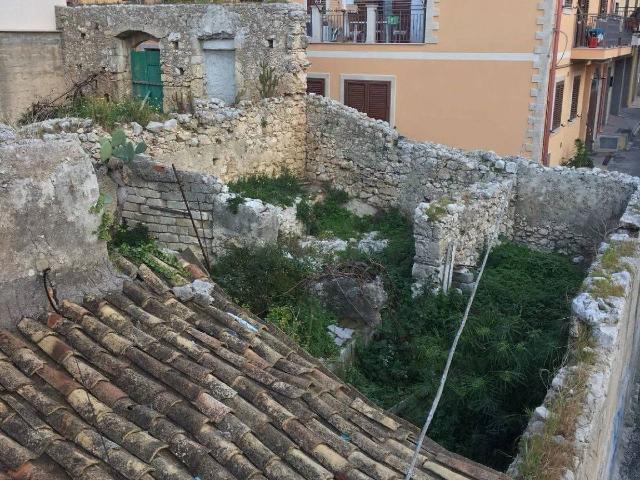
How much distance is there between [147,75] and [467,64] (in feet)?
25.8

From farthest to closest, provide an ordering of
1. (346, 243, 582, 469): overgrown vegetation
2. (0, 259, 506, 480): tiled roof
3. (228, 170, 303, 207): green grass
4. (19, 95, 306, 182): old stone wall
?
1. (228, 170, 303, 207): green grass
2. (19, 95, 306, 182): old stone wall
3. (346, 243, 582, 469): overgrown vegetation
4. (0, 259, 506, 480): tiled roof

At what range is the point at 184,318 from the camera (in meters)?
4.73

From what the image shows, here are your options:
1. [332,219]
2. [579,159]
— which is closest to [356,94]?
[332,219]

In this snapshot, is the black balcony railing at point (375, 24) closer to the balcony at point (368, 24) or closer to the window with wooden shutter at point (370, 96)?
the balcony at point (368, 24)

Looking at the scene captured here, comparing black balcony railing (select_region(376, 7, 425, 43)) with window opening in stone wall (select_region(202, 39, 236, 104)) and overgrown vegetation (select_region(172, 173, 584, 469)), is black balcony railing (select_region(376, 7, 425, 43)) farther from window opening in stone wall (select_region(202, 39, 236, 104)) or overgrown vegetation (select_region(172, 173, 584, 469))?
overgrown vegetation (select_region(172, 173, 584, 469))

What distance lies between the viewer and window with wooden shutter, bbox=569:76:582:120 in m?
18.1

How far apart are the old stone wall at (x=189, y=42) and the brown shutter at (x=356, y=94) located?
164 inches

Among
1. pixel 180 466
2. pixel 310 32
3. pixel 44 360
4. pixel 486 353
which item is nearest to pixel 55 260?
pixel 44 360

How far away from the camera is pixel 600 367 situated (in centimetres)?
508

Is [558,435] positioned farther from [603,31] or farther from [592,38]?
[603,31]

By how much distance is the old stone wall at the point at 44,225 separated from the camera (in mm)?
4121

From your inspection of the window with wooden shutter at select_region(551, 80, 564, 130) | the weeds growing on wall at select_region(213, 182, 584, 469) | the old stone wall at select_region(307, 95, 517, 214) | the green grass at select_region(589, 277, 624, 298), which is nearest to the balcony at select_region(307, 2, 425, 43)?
the window with wooden shutter at select_region(551, 80, 564, 130)

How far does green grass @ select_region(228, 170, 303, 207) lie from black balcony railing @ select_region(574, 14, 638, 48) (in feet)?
29.9

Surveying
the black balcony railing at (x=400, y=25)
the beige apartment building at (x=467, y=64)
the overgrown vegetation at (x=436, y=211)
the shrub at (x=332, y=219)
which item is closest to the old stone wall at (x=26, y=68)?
the beige apartment building at (x=467, y=64)
